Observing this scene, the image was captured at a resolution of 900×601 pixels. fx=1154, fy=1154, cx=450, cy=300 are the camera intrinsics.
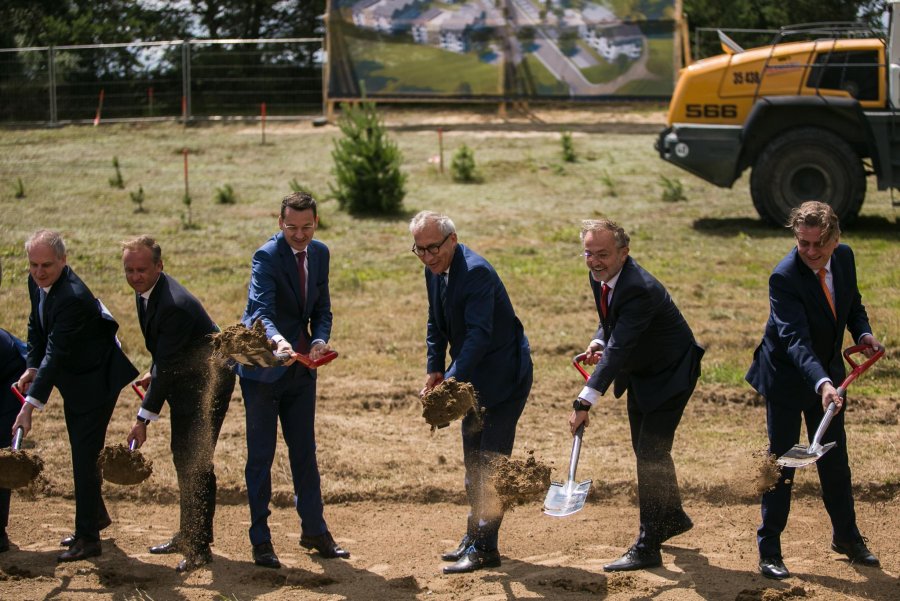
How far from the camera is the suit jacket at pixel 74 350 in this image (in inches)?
237

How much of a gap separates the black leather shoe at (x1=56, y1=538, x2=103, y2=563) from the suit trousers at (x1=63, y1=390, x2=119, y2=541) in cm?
3

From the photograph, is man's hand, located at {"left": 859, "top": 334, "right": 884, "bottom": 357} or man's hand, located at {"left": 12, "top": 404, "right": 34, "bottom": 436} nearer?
man's hand, located at {"left": 859, "top": 334, "right": 884, "bottom": 357}

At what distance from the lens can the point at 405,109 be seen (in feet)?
74.9

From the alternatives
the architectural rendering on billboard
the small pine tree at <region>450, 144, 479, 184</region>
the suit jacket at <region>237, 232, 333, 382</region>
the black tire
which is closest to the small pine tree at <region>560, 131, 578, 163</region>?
the small pine tree at <region>450, 144, 479, 184</region>

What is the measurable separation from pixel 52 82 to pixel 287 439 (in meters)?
18.1

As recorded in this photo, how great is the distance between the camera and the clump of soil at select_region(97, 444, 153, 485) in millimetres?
6004

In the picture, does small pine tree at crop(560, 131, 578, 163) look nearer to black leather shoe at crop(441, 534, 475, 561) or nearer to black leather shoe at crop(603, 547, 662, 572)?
black leather shoe at crop(441, 534, 475, 561)

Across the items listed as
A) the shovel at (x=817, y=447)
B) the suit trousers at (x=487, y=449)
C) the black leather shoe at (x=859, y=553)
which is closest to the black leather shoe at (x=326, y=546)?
the suit trousers at (x=487, y=449)

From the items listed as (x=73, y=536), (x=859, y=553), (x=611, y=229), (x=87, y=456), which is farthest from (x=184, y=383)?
(x=859, y=553)

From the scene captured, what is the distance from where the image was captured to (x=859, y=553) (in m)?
5.91

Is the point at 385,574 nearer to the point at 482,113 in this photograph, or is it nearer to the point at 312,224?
the point at 312,224

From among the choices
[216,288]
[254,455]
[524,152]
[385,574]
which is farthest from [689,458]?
[524,152]

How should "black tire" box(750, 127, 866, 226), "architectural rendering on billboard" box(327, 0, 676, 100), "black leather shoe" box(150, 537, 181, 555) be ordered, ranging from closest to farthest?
"black leather shoe" box(150, 537, 181, 555) < "black tire" box(750, 127, 866, 226) < "architectural rendering on billboard" box(327, 0, 676, 100)

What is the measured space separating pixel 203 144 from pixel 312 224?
49.5 feet
